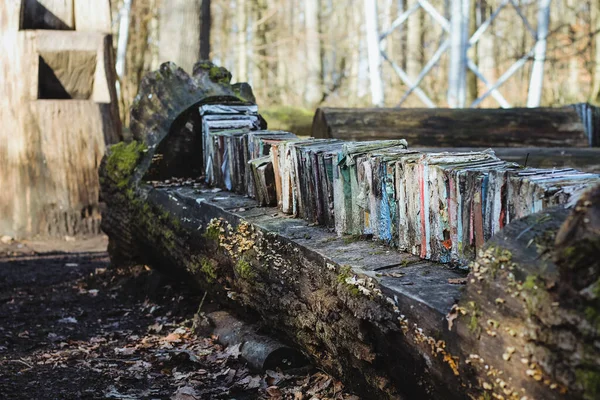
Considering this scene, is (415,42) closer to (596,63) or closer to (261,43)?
(261,43)

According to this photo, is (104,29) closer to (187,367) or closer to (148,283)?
(148,283)

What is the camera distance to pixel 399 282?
7.55 feet

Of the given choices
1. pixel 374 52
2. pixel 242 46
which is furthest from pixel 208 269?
pixel 242 46

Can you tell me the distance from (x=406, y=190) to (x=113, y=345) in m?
2.00

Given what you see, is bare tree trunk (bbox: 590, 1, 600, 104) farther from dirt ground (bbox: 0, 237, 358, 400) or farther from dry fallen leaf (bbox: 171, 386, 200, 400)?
dry fallen leaf (bbox: 171, 386, 200, 400)

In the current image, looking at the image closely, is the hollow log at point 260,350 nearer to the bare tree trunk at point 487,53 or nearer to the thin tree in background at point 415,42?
the thin tree in background at point 415,42

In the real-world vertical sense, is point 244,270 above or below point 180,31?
below

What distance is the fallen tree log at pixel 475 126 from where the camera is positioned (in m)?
6.08

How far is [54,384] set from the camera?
10.7 feet

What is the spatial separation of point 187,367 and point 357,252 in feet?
3.88

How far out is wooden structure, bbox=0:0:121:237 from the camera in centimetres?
691

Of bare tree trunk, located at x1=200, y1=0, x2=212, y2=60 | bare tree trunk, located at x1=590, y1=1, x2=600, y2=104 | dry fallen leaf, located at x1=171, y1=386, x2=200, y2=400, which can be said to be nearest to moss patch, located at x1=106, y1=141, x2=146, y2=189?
dry fallen leaf, located at x1=171, y1=386, x2=200, y2=400

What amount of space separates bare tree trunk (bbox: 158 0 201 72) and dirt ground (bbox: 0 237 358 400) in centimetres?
418

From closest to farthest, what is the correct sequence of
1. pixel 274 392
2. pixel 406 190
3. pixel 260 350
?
pixel 406 190, pixel 274 392, pixel 260 350
